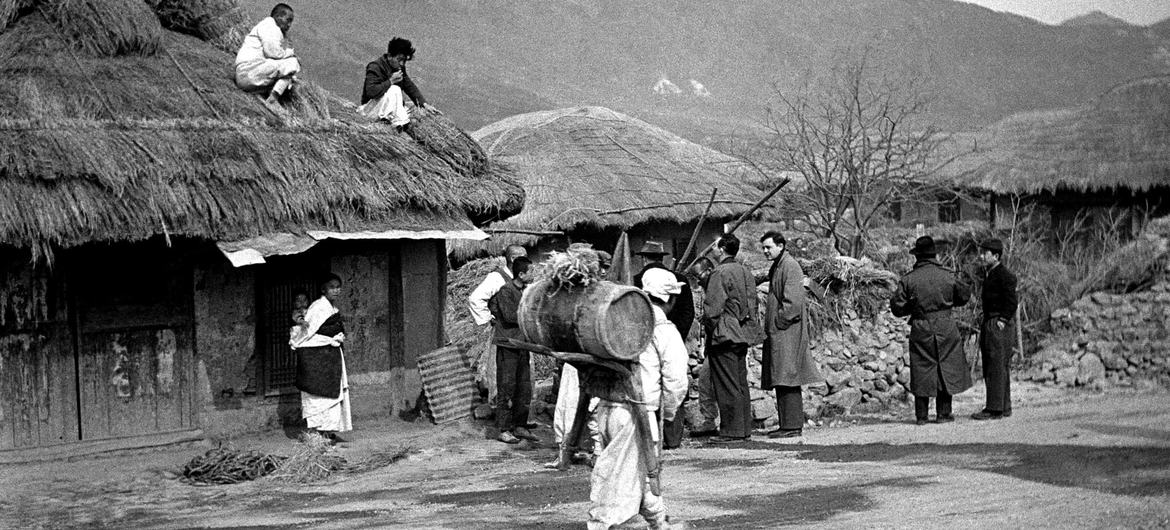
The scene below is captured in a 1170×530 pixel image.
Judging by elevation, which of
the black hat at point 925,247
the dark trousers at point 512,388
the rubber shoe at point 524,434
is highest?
the black hat at point 925,247

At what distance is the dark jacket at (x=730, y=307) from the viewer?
36.0 feet

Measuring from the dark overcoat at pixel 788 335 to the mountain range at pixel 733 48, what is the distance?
32734 millimetres

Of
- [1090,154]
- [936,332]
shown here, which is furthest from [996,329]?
[1090,154]

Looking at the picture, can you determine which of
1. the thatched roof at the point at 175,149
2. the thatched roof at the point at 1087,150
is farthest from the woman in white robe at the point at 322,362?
the thatched roof at the point at 1087,150

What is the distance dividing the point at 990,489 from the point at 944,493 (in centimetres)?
29

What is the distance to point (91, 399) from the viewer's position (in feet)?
36.8

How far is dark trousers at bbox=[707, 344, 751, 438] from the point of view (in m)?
11.0

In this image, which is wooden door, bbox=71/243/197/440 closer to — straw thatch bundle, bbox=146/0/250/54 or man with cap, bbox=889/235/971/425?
straw thatch bundle, bbox=146/0/250/54

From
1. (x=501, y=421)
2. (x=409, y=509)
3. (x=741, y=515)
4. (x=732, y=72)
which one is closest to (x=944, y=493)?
(x=741, y=515)

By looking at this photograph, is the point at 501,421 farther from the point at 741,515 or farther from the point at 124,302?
the point at 741,515

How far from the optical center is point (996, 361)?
11539 mm

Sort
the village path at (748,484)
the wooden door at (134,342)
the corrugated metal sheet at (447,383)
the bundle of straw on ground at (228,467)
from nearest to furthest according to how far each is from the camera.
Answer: the village path at (748,484) < the bundle of straw on ground at (228,467) < the wooden door at (134,342) < the corrugated metal sheet at (447,383)

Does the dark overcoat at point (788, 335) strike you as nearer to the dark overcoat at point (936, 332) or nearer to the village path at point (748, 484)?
the village path at point (748, 484)

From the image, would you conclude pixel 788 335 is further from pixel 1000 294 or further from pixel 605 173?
pixel 605 173
